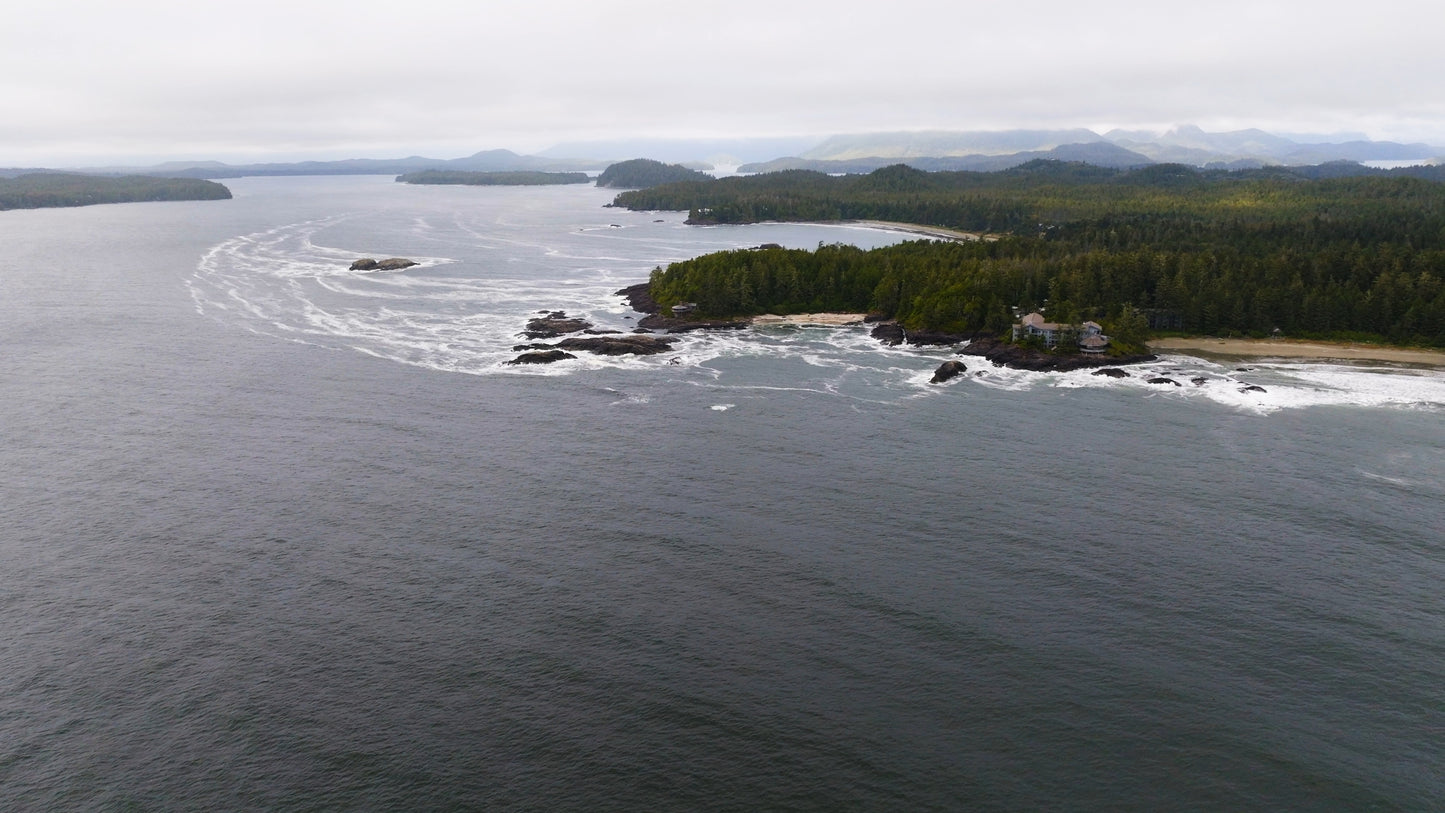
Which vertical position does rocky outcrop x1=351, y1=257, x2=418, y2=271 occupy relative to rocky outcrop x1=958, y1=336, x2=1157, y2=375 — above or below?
above

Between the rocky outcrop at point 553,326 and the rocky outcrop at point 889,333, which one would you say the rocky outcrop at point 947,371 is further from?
the rocky outcrop at point 553,326

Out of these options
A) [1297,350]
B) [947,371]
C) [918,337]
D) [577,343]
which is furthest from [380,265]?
[1297,350]

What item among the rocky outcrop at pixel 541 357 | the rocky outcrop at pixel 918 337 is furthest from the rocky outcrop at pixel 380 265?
the rocky outcrop at pixel 918 337

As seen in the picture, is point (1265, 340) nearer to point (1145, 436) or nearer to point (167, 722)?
point (1145, 436)

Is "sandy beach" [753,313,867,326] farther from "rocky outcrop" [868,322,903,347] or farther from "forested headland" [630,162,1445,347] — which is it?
"rocky outcrop" [868,322,903,347]

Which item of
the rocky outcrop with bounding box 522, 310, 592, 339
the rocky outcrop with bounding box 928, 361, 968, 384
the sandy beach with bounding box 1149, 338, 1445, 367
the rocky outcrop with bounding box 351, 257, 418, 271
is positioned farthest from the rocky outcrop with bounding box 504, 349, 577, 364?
the rocky outcrop with bounding box 351, 257, 418, 271
